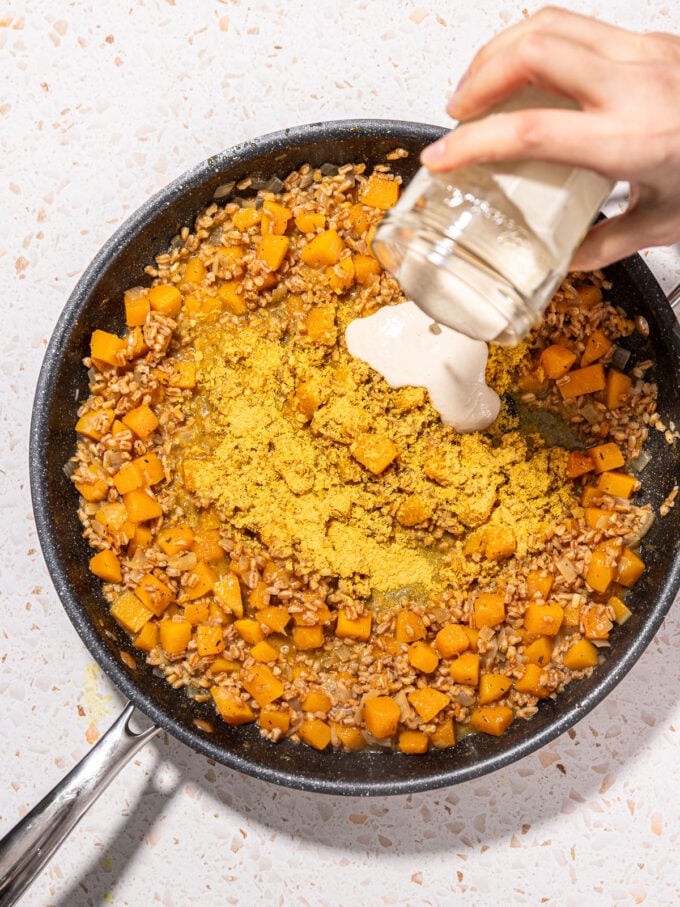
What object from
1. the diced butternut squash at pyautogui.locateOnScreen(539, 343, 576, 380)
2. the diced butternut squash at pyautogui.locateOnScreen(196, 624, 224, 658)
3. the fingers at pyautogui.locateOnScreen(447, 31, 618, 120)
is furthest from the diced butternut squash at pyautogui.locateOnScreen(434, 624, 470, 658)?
the fingers at pyautogui.locateOnScreen(447, 31, 618, 120)

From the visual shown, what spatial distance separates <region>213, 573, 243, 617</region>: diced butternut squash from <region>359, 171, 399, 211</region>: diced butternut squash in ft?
2.66

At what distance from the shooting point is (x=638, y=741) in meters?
1.83

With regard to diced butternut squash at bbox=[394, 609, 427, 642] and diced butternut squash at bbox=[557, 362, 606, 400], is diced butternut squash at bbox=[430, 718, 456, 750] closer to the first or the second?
diced butternut squash at bbox=[394, 609, 427, 642]

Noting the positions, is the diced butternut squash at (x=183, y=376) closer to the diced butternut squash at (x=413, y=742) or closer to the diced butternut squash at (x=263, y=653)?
the diced butternut squash at (x=263, y=653)

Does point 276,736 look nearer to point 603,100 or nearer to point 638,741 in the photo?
point 638,741

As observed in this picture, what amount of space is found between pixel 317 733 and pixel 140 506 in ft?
1.87

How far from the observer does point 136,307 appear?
1761 mm

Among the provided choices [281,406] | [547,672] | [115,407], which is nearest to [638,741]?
[547,672]

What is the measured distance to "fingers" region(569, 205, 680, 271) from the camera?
1.31 m

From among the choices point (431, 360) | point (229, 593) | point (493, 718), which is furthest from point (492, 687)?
point (431, 360)

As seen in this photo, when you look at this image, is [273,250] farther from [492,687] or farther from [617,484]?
[492,687]

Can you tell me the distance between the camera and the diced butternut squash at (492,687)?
1713 mm

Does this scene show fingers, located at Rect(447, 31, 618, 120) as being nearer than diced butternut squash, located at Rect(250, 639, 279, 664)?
Yes

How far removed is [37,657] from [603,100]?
1.52m
